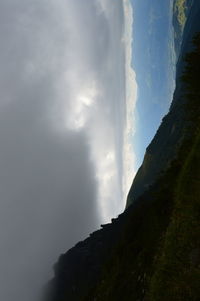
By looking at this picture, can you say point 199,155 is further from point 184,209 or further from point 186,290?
point 186,290

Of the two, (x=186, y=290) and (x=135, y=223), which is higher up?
(x=135, y=223)

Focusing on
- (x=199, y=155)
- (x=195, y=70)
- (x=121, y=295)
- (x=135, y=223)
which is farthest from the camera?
(x=135, y=223)

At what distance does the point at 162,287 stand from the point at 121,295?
864 inches

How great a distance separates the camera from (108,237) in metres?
193

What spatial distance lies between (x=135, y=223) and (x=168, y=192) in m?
26.3

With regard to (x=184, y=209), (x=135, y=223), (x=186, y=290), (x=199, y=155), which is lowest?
(x=186, y=290)

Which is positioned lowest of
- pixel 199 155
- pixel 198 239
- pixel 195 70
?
pixel 198 239

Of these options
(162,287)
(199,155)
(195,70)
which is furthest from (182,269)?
(195,70)

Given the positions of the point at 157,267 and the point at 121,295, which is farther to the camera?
the point at 121,295

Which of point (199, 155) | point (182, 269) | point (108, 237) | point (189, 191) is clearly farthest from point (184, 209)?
point (108, 237)

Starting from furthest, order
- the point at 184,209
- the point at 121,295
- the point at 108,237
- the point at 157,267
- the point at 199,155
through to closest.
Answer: the point at 108,237 < the point at 121,295 < the point at 199,155 < the point at 184,209 < the point at 157,267

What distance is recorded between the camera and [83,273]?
197125 millimetres

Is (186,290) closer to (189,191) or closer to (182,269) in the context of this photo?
(182,269)

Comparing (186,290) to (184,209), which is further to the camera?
(184,209)
